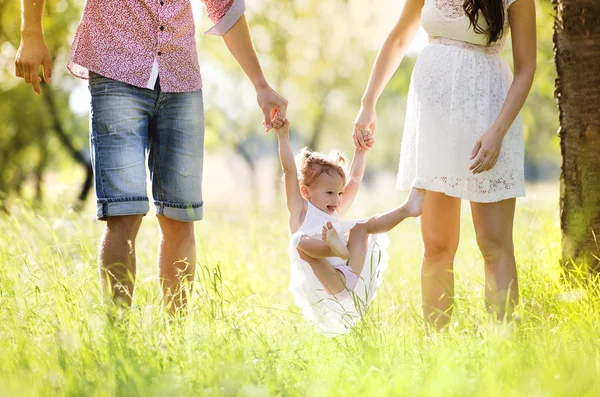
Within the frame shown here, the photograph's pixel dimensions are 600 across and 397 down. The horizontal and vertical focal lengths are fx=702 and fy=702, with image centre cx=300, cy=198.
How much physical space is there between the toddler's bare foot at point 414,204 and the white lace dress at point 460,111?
0.05 meters

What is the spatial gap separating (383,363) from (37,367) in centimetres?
132

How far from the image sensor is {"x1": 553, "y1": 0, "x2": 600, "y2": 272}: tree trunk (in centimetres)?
388

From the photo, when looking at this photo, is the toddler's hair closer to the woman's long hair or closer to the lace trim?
the lace trim

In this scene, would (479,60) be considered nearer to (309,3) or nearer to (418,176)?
(418,176)

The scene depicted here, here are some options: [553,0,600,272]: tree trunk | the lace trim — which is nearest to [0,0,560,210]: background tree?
[553,0,600,272]: tree trunk

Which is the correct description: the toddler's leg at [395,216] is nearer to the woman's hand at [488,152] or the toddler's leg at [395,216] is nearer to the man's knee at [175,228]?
the woman's hand at [488,152]

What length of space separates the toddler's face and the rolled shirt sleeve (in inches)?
37.4

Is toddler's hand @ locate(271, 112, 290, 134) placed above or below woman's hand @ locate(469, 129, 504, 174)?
above

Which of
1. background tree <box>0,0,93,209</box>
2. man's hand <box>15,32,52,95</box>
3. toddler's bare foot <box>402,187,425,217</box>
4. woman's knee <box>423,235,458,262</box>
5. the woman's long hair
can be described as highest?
background tree <box>0,0,93,209</box>

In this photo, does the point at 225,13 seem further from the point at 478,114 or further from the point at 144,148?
the point at 478,114

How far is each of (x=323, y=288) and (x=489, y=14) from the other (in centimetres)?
154

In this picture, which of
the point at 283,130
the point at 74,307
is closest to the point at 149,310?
the point at 74,307

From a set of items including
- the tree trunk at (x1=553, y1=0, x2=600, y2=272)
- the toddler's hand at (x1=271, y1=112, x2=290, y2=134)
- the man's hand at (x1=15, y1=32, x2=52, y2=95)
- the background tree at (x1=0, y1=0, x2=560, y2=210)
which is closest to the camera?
the man's hand at (x1=15, y1=32, x2=52, y2=95)

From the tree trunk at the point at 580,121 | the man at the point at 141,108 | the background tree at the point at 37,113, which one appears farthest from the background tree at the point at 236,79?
the man at the point at 141,108
